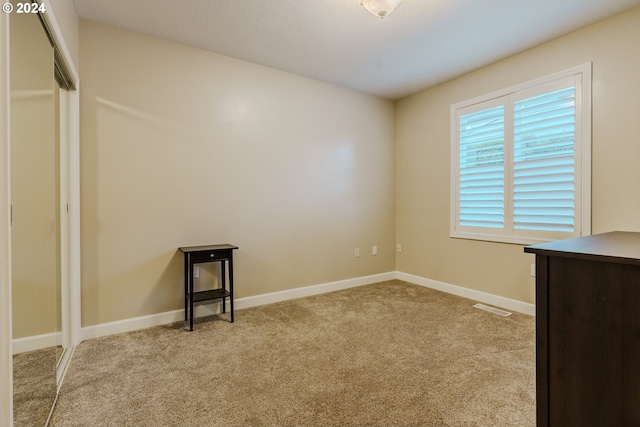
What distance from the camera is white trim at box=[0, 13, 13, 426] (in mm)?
1059

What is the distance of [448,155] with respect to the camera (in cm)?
387

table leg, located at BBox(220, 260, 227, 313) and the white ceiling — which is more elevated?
the white ceiling

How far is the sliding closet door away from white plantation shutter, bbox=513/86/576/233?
3.76 metres

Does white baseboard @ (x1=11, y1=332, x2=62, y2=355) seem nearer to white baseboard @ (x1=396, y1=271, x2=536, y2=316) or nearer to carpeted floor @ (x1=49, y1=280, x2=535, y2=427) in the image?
carpeted floor @ (x1=49, y1=280, x2=535, y2=427)

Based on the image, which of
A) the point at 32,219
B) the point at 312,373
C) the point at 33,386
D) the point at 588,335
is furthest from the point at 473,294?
the point at 32,219

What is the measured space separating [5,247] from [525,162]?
3790 mm

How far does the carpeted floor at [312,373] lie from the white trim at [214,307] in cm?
10

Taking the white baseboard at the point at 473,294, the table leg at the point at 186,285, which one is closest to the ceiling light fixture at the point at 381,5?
the table leg at the point at 186,285

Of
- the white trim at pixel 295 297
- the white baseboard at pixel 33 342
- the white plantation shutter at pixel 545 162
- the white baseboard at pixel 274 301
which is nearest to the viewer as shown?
the white baseboard at pixel 33 342

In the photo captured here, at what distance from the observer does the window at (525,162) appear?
2752 millimetres

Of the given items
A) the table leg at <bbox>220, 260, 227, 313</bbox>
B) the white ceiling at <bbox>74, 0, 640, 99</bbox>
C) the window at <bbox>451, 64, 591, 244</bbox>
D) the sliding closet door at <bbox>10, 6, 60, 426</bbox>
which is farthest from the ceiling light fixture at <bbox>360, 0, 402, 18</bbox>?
the table leg at <bbox>220, 260, 227, 313</bbox>

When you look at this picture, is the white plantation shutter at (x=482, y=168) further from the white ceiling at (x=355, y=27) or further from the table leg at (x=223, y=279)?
the table leg at (x=223, y=279)

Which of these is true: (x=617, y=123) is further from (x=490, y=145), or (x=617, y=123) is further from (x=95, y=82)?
(x=95, y=82)

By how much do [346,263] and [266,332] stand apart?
1690 mm
